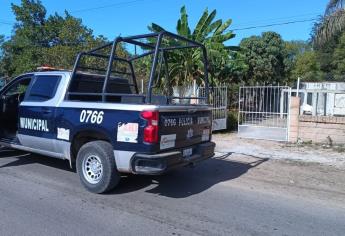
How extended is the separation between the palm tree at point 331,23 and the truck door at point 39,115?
10647mm

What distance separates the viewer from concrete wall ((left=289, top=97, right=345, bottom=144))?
38.6 feet

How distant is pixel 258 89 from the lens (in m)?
14.5

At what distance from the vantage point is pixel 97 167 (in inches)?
239

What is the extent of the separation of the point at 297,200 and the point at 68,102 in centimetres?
412

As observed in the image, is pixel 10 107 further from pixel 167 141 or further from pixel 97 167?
pixel 167 141

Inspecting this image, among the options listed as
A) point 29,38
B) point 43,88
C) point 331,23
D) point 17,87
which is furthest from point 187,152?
point 29,38

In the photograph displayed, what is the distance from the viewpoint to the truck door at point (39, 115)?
22.2 ft

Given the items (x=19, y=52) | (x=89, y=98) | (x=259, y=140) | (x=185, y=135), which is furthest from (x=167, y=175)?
(x=19, y=52)

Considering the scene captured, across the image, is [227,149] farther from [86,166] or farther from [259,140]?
[86,166]

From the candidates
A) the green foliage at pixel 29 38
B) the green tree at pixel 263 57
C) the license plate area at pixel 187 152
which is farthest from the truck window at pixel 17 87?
the green foliage at pixel 29 38

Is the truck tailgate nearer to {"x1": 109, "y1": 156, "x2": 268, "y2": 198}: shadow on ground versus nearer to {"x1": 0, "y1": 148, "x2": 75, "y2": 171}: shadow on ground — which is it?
{"x1": 109, "y1": 156, "x2": 268, "y2": 198}: shadow on ground

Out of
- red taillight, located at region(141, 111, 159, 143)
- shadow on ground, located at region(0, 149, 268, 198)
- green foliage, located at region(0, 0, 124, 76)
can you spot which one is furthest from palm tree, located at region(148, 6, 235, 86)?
green foliage, located at region(0, 0, 124, 76)

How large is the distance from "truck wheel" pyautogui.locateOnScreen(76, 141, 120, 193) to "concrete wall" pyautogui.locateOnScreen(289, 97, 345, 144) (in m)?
8.24

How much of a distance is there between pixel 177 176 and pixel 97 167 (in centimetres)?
190
